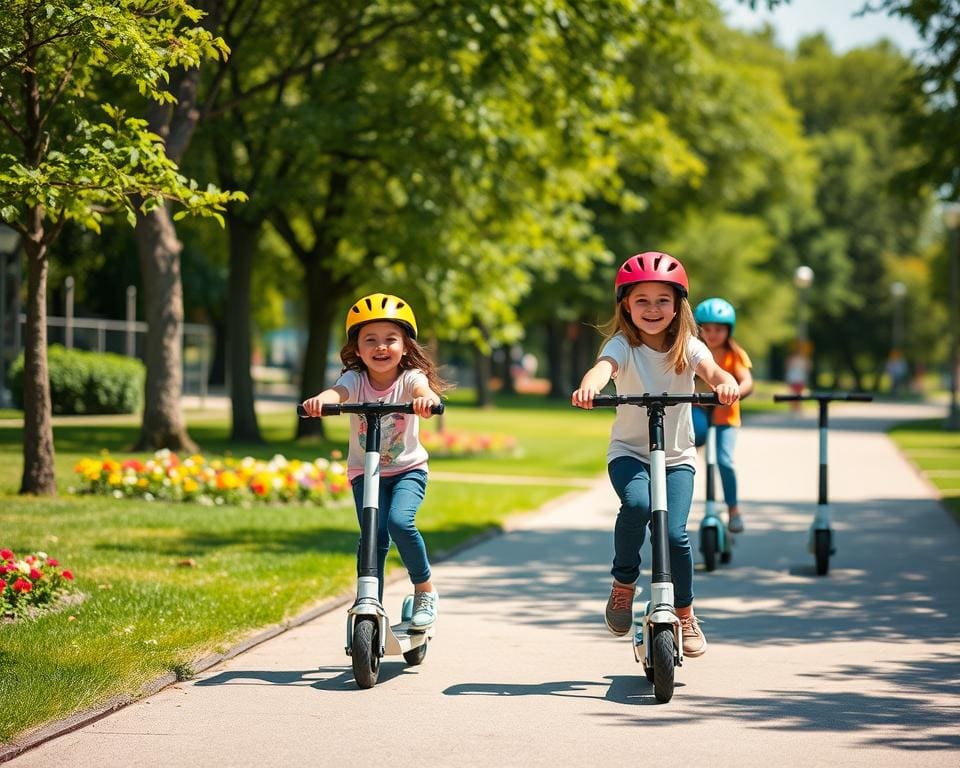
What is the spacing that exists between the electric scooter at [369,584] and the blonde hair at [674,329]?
39.9 inches

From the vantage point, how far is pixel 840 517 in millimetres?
14445

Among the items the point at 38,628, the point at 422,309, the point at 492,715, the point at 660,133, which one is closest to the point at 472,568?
the point at 38,628

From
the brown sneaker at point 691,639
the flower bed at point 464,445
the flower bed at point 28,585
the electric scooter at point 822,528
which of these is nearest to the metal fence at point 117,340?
the flower bed at point 464,445

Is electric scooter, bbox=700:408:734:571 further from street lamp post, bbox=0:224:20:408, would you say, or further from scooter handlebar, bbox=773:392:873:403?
street lamp post, bbox=0:224:20:408

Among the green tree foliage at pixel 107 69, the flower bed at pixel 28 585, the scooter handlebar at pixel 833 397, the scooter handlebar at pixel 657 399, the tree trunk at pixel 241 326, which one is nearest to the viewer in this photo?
the scooter handlebar at pixel 657 399

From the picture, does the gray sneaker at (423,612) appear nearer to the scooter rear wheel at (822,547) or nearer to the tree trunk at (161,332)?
the scooter rear wheel at (822,547)

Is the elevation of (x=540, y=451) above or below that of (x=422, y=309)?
below

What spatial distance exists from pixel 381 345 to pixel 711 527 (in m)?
4.37

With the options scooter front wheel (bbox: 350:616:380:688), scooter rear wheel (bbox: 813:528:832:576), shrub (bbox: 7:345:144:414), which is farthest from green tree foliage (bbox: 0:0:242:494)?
shrub (bbox: 7:345:144:414)

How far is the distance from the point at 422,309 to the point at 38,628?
619 inches

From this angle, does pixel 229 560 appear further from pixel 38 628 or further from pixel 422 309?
pixel 422 309

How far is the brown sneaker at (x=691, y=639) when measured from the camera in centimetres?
656

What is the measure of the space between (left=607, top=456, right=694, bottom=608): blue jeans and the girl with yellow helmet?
891mm

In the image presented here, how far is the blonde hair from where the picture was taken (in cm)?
654
